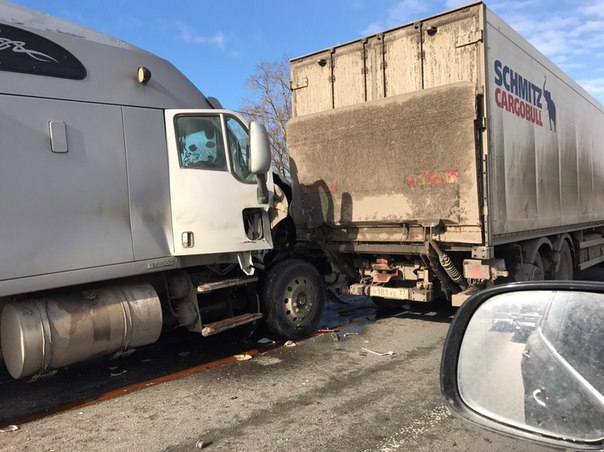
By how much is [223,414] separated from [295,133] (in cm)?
418

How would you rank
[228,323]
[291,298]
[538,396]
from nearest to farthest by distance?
[538,396], [228,323], [291,298]

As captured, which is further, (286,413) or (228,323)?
(228,323)

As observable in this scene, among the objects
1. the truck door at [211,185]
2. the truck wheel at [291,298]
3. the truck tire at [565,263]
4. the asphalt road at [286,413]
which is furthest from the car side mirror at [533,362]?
the truck tire at [565,263]

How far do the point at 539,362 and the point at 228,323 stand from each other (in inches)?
161

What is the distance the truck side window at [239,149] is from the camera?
540 centimetres

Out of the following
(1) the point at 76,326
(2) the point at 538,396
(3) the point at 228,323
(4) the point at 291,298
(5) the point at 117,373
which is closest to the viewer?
(2) the point at 538,396

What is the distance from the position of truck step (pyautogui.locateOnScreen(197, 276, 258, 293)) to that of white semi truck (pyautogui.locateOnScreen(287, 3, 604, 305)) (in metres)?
1.45

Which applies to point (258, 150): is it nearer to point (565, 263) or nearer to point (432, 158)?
point (432, 158)

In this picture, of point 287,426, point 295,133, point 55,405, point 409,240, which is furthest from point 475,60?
point 55,405

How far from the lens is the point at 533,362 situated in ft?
5.70

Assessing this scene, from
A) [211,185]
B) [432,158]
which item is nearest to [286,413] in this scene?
[211,185]

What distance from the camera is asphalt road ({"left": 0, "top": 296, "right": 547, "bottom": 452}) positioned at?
139 inches

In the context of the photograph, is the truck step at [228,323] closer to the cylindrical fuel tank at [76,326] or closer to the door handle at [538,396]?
the cylindrical fuel tank at [76,326]

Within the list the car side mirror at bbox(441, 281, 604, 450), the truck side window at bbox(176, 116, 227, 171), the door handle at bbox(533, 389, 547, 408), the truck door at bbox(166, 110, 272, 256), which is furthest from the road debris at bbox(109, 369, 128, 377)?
the door handle at bbox(533, 389, 547, 408)
